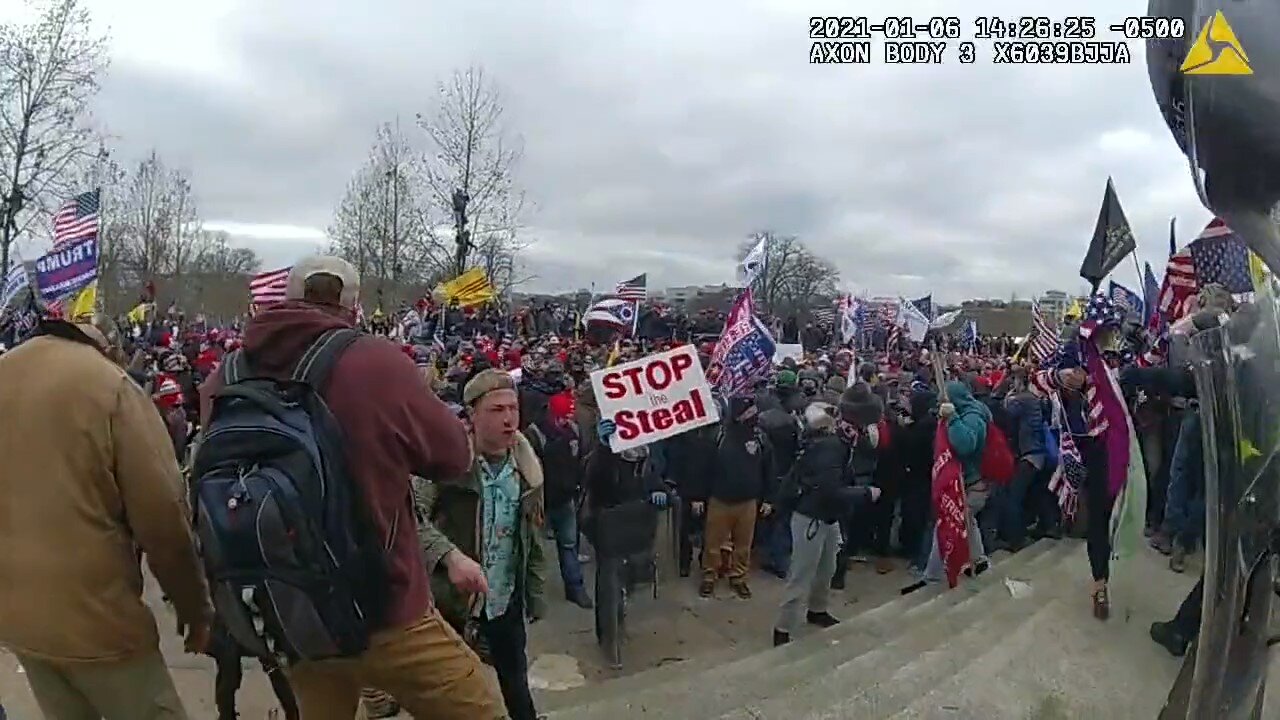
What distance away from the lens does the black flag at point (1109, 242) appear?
9445mm

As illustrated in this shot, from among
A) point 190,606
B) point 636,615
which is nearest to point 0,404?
point 190,606

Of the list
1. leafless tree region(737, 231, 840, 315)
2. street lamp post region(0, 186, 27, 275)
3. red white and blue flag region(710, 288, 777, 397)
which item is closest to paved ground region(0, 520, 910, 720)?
red white and blue flag region(710, 288, 777, 397)

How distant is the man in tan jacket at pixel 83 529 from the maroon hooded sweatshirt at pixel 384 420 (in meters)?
0.44

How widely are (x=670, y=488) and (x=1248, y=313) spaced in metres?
6.59

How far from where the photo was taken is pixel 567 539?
757cm

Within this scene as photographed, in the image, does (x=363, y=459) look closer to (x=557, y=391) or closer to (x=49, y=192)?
(x=557, y=391)

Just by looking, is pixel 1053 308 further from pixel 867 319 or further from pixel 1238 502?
pixel 1238 502

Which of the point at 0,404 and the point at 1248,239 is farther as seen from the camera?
the point at 0,404

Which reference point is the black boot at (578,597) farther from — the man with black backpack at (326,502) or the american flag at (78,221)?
the american flag at (78,221)

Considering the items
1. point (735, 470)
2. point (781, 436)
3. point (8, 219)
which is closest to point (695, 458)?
point (735, 470)

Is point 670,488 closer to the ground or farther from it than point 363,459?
closer to the ground

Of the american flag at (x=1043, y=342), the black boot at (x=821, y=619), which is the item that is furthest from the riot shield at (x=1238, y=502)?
the american flag at (x=1043, y=342)

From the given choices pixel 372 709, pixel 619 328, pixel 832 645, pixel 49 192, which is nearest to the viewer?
pixel 372 709

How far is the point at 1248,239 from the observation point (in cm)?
199
